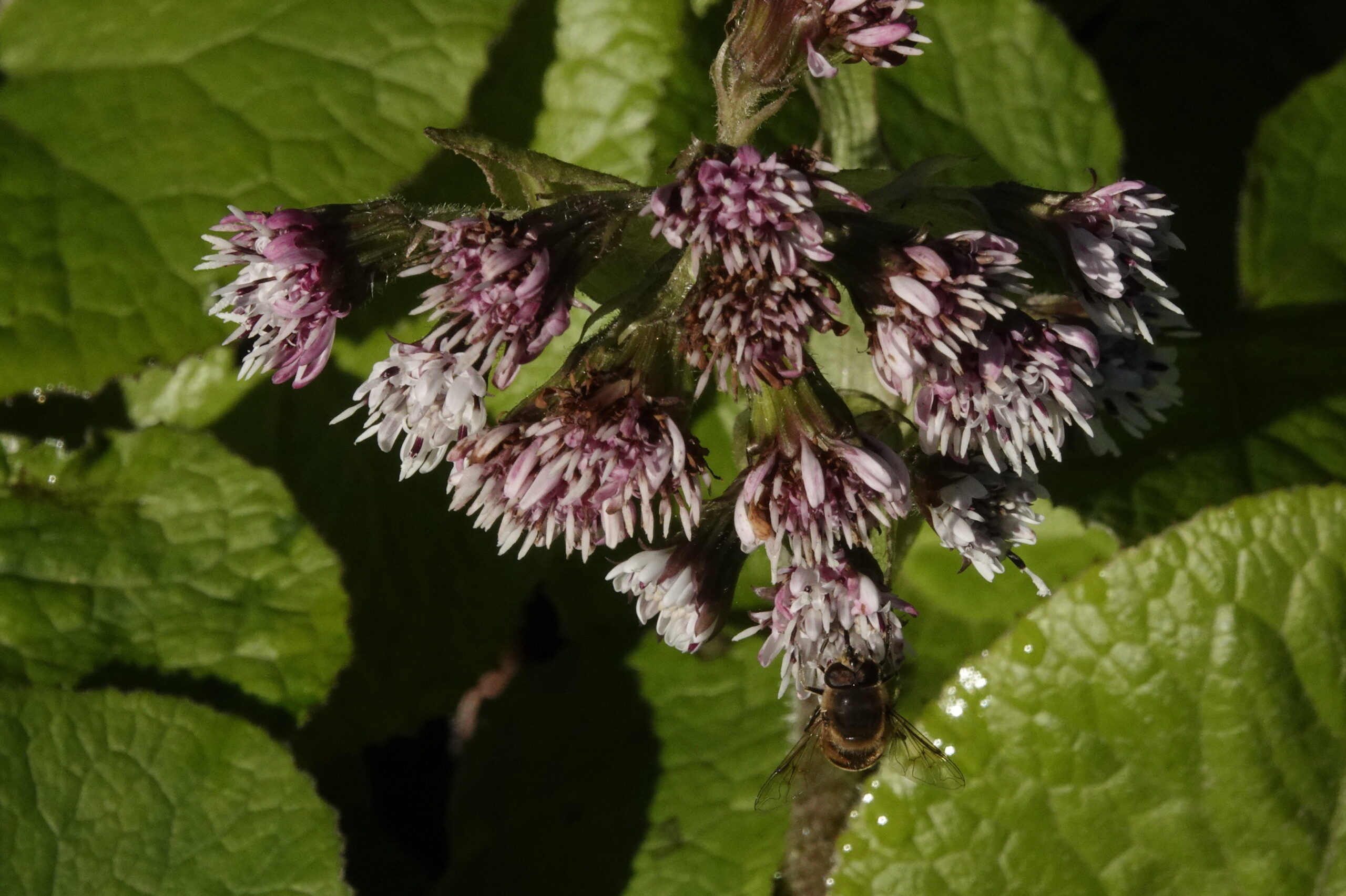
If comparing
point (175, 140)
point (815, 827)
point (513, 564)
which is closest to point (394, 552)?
point (513, 564)

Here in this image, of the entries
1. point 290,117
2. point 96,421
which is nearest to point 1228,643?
point 290,117

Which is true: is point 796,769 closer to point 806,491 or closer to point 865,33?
point 806,491

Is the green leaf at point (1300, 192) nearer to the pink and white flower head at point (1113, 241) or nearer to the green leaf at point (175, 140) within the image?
the pink and white flower head at point (1113, 241)

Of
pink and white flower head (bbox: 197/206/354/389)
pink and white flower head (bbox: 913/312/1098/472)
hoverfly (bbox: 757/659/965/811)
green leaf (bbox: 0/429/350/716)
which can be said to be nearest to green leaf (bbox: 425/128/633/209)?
pink and white flower head (bbox: 197/206/354/389)

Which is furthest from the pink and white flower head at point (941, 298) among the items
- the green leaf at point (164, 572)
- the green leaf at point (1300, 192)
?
the green leaf at point (1300, 192)

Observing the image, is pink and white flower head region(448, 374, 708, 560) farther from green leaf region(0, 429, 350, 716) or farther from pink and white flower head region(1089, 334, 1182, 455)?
green leaf region(0, 429, 350, 716)

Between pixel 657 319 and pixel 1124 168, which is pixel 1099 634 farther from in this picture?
pixel 1124 168
